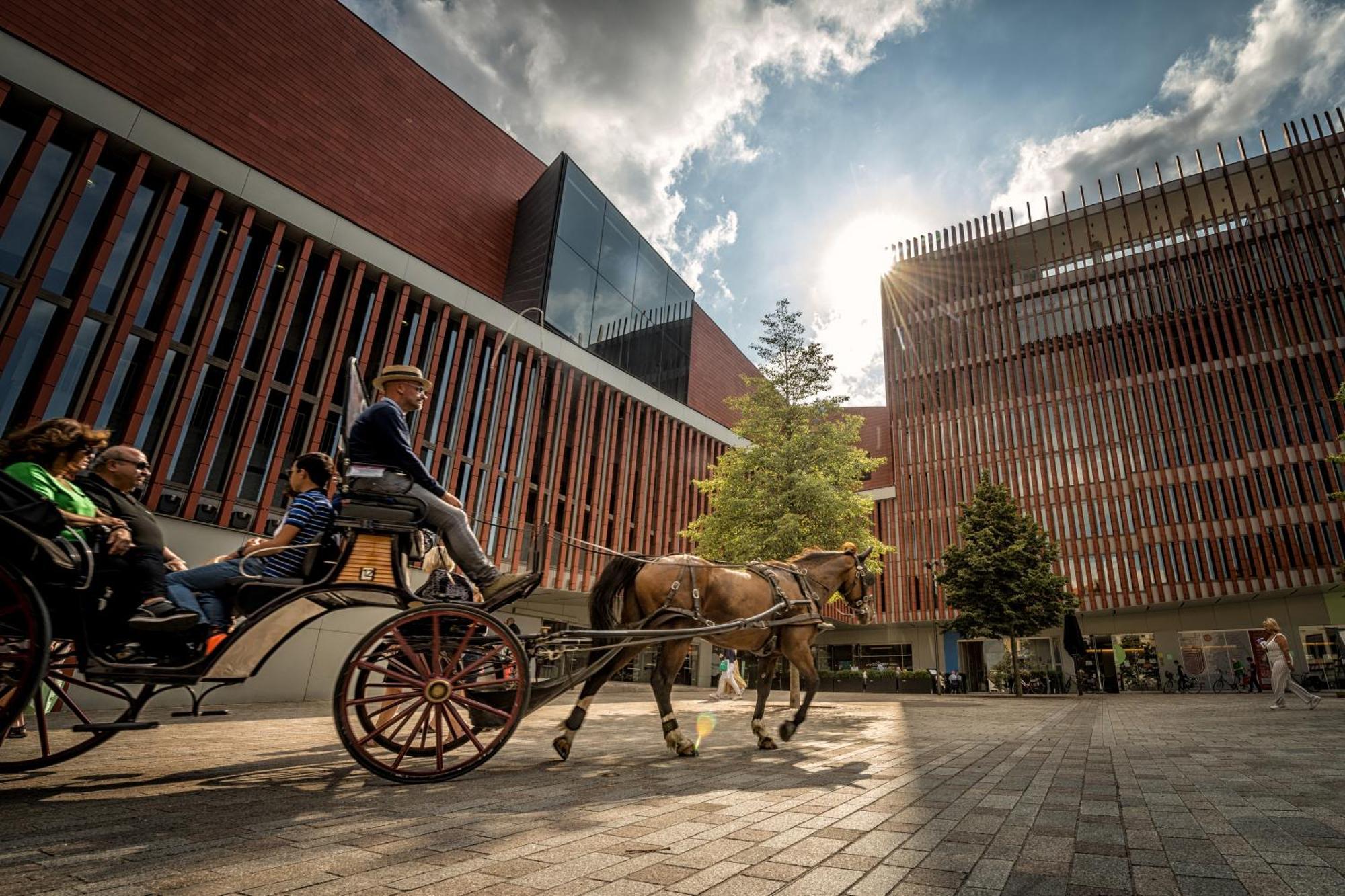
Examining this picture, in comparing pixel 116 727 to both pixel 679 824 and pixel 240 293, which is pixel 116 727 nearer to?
pixel 679 824

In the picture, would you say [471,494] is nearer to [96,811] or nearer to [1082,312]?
[96,811]

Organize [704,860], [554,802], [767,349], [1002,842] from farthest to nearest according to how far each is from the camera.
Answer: [767,349] → [554,802] → [1002,842] → [704,860]

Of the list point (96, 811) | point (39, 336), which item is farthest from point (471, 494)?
point (96, 811)

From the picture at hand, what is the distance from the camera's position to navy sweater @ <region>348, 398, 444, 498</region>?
3.95 meters

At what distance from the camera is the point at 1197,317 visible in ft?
114

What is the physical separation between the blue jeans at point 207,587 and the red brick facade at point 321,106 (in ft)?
51.9

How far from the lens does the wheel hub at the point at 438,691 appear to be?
363cm

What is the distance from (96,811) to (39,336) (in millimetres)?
14185

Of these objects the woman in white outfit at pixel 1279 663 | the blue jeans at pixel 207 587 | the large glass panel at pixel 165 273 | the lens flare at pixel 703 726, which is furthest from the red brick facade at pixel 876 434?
the blue jeans at pixel 207 587

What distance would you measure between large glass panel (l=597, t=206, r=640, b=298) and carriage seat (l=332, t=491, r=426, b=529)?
883 inches

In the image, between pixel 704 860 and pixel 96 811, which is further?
pixel 96 811

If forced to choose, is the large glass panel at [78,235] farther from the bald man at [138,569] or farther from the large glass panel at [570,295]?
the bald man at [138,569]

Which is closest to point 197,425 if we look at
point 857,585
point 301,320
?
point 301,320

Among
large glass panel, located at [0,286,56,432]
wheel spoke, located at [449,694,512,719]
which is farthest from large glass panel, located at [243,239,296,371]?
wheel spoke, located at [449,694,512,719]
